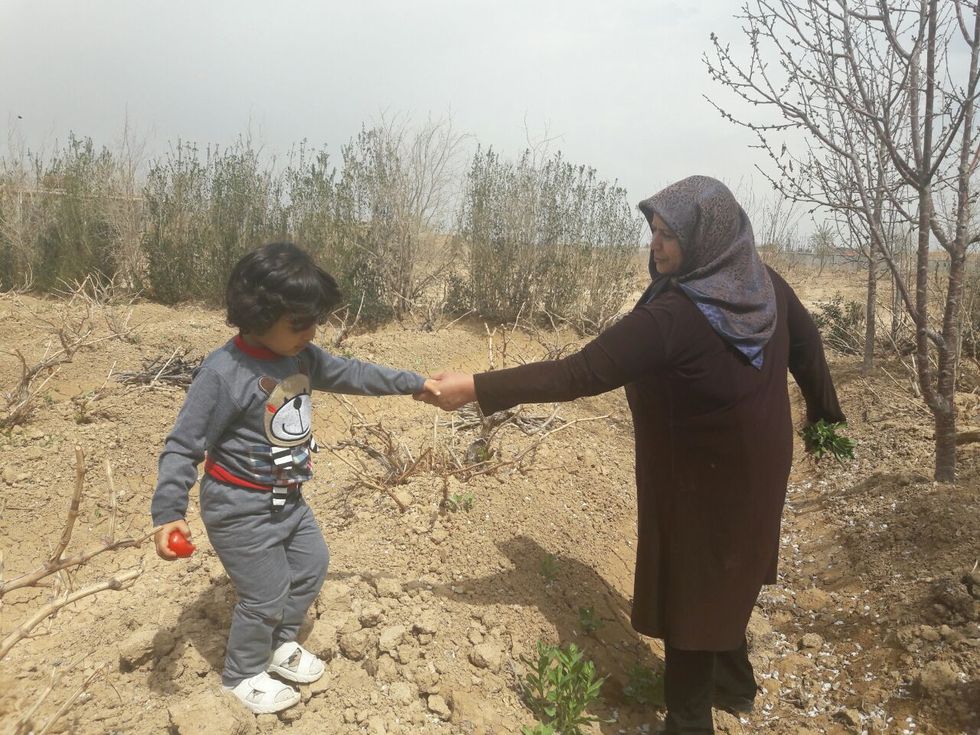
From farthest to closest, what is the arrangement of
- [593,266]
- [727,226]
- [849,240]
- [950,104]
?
[593,266] → [849,240] → [950,104] → [727,226]

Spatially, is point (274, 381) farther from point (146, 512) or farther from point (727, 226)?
point (146, 512)

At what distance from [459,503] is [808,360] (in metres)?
1.68

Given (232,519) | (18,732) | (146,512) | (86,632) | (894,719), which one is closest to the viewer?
(18,732)

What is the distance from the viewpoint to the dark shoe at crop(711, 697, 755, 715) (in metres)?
2.60

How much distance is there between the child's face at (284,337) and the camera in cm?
198

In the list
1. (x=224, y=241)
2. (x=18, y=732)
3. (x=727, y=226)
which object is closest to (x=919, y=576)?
(x=727, y=226)

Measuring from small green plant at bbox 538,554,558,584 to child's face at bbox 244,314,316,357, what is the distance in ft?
5.16

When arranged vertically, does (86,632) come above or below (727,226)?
below

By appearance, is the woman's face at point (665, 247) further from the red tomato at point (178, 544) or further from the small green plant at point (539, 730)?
the red tomato at point (178, 544)

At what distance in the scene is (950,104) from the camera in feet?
11.6

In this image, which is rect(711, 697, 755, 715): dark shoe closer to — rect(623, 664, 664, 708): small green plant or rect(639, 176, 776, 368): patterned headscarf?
rect(623, 664, 664, 708): small green plant

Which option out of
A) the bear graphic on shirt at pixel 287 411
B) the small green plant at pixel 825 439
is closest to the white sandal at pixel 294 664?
the bear graphic on shirt at pixel 287 411

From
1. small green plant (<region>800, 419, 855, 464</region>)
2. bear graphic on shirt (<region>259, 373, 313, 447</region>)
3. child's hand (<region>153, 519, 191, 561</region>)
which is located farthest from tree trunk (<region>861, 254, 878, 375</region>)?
child's hand (<region>153, 519, 191, 561</region>)

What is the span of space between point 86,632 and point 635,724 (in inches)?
84.7
